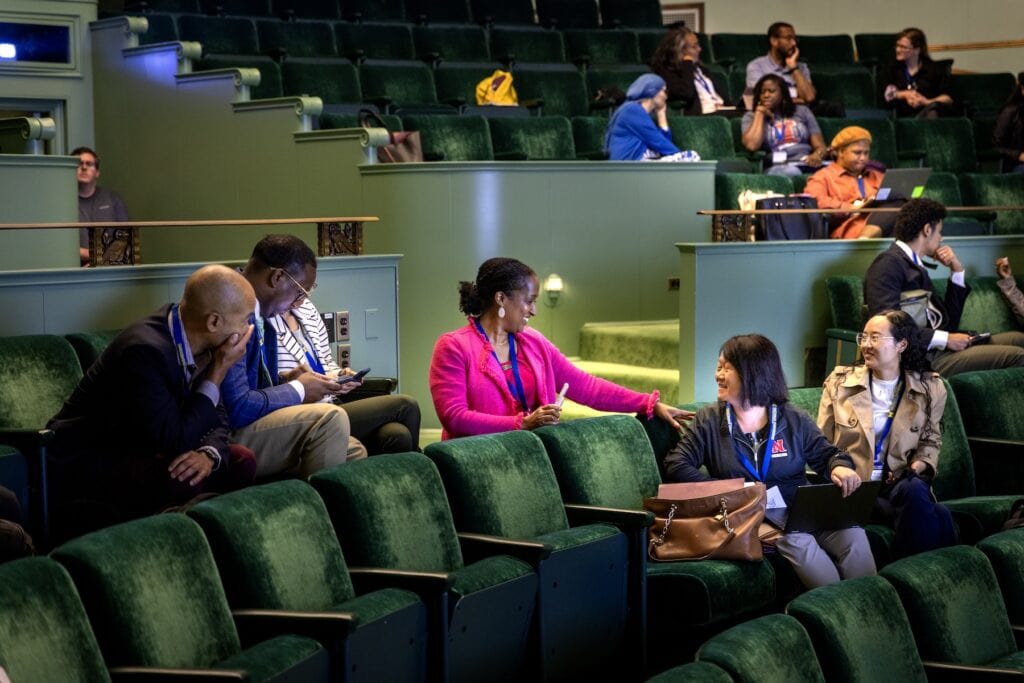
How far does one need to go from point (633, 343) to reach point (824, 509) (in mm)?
2566

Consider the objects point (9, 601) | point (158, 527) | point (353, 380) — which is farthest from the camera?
point (353, 380)

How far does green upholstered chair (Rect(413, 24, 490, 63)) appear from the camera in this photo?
7.53 meters

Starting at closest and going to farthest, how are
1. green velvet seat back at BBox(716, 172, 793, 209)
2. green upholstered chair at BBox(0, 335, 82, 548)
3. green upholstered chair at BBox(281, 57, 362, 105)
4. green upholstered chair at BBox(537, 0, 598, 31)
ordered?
1. green upholstered chair at BBox(0, 335, 82, 548)
2. green velvet seat back at BBox(716, 172, 793, 209)
3. green upholstered chair at BBox(281, 57, 362, 105)
4. green upholstered chair at BBox(537, 0, 598, 31)

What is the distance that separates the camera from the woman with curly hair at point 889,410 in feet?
12.4

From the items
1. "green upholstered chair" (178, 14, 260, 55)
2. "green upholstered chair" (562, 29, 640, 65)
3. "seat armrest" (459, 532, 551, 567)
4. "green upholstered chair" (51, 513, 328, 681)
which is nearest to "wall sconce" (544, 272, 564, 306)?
"green upholstered chair" (178, 14, 260, 55)

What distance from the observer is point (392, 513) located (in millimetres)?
2771

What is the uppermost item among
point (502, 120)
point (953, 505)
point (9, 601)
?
point (502, 120)

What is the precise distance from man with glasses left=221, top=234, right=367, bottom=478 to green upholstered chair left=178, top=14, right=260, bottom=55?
12.5 ft

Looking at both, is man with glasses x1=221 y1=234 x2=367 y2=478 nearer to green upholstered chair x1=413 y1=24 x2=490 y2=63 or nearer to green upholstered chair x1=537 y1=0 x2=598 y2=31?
green upholstered chair x1=413 y1=24 x2=490 y2=63

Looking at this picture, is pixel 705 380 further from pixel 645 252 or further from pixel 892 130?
pixel 892 130

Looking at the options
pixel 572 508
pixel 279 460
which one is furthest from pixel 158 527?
pixel 572 508

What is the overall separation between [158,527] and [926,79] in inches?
258

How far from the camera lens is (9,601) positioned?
198 cm

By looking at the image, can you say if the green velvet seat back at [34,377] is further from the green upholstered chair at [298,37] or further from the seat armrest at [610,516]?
the green upholstered chair at [298,37]
